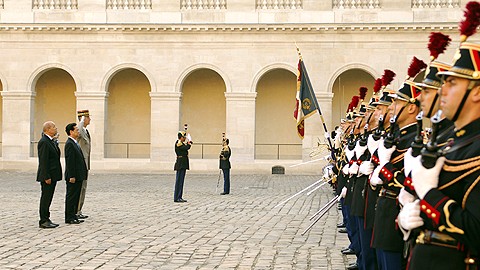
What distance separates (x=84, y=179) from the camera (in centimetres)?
1341

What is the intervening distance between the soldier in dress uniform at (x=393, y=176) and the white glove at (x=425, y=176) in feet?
4.71

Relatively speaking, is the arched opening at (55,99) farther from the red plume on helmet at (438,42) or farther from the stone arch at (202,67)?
the red plume on helmet at (438,42)

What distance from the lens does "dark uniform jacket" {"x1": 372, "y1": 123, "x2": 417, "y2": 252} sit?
18.3 feet

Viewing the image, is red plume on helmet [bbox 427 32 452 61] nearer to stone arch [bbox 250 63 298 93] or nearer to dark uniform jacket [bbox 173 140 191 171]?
dark uniform jacket [bbox 173 140 191 171]

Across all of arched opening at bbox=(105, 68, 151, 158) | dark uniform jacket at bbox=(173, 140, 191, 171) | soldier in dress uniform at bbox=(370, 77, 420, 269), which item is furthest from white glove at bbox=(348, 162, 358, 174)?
arched opening at bbox=(105, 68, 151, 158)

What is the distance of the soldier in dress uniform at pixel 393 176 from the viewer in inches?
221

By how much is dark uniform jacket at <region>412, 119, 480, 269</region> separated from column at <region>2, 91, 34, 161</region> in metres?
29.8

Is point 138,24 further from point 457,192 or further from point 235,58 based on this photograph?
point 457,192

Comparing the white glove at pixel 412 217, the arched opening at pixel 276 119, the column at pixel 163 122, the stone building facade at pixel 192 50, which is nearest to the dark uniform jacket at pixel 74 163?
the white glove at pixel 412 217

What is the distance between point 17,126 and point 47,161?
67.9 feet

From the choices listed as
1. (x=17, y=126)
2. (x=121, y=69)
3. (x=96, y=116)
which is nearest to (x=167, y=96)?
(x=121, y=69)

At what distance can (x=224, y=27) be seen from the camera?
31.1 m

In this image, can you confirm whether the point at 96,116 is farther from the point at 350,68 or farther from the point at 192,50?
the point at 350,68

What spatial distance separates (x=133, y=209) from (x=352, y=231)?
7.92 metres
